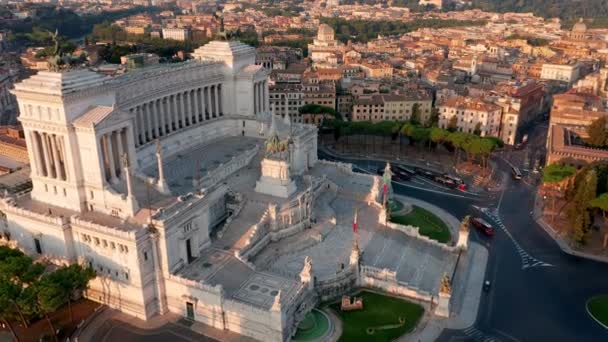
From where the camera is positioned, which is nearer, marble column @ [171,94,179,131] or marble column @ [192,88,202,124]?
marble column @ [171,94,179,131]

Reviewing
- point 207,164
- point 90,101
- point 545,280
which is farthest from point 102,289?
point 545,280

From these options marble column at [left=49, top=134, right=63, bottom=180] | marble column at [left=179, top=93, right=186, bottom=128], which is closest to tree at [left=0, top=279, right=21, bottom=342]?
marble column at [left=49, top=134, right=63, bottom=180]

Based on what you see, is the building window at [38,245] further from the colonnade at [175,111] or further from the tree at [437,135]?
the tree at [437,135]

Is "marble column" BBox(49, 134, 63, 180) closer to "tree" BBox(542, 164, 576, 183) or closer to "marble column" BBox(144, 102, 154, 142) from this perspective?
"marble column" BBox(144, 102, 154, 142)

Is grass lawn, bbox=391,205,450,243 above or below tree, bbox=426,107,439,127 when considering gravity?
below

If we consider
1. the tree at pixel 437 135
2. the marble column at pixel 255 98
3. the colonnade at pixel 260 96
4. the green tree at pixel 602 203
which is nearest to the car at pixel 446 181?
→ the tree at pixel 437 135

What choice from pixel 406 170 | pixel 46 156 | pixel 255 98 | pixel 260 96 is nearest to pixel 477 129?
pixel 406 170

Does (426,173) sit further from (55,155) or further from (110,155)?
(55,155)

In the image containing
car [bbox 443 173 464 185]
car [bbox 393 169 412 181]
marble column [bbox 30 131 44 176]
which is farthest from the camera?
car [bbox 393 169 412 181]
